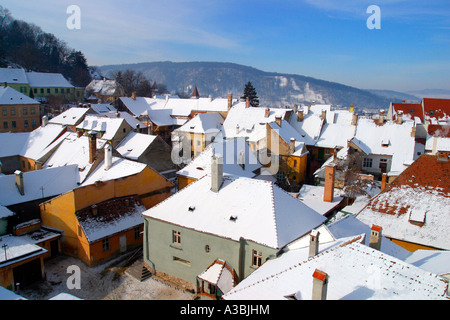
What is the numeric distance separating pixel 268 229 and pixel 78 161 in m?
23.4

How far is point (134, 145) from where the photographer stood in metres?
41.4

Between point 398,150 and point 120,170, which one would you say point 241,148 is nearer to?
point 120,170

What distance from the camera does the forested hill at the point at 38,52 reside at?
8275 centimetres

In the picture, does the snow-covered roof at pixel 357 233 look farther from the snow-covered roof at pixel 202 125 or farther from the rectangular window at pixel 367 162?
the snow-covered roof at pixel 202 125

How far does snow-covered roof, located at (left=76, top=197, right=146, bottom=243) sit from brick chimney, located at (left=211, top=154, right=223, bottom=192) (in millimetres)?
7851

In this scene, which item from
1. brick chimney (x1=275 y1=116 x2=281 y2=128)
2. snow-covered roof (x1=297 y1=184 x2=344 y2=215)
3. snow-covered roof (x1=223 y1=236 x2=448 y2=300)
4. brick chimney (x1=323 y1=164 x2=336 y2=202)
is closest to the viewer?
snow-covered roof (x1=223 y1=236 x2=448 y2=300)

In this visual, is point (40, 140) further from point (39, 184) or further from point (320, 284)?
point (320, 284)

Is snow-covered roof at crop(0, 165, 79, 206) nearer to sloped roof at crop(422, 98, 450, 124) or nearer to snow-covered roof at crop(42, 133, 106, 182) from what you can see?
snow-covered roof at crop(42, 133, 106, 182)

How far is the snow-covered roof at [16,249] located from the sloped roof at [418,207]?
21742 mm

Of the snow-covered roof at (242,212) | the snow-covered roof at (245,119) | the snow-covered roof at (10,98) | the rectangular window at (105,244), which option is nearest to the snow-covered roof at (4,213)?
the rectangular window at (105,244)

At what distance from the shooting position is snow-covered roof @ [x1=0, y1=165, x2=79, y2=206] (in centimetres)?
2720

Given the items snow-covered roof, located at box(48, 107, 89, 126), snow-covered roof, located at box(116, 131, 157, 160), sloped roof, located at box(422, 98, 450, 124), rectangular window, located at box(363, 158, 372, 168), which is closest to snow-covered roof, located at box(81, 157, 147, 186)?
snow-covered roof, located at box(116, 131, 157, 160)

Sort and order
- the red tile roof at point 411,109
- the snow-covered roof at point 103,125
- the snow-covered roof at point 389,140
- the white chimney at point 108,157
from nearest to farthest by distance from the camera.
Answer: the white chimney at point 108,157 → the snow-covered roof at point 389,140 → the snow-covered roof at point 103,125 → the red tile roof at point 411,109
